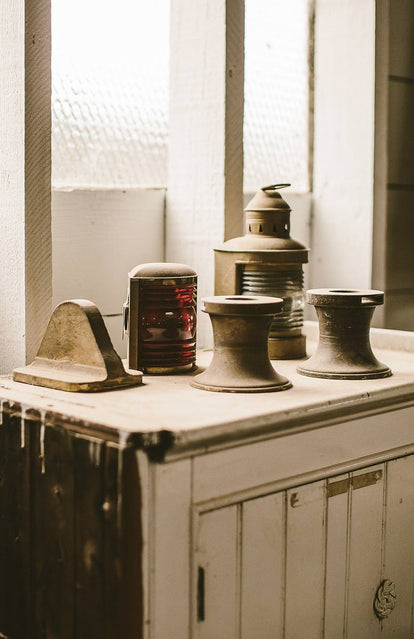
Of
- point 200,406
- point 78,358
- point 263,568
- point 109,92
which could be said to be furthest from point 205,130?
point 263,568

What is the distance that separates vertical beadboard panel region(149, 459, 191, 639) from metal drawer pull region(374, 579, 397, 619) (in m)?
0.51

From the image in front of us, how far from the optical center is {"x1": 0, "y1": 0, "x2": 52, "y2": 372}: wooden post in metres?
1.75

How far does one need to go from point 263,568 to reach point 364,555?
11.1 inches

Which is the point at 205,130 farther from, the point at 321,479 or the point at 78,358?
the point at 321,479

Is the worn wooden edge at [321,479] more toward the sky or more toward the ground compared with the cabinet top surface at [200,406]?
more toward the ground

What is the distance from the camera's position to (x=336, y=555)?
164 cm

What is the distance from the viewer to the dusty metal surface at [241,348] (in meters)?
1.62

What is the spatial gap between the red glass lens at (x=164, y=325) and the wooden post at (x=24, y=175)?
8.1 inches

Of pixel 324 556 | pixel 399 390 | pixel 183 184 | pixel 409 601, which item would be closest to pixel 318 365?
pixel 399 390

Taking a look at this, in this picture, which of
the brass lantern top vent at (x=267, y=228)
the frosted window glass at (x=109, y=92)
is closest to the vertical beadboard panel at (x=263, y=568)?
the brass lantern top vent at (x=267, y=228)

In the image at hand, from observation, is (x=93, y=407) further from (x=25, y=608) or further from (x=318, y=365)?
(x=318, y=365)

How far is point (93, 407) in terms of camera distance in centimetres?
147

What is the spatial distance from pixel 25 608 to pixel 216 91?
4.15 ft

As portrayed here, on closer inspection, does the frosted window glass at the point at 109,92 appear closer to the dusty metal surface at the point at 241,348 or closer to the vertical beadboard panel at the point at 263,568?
the dusty metal surface at the point at 241,348
